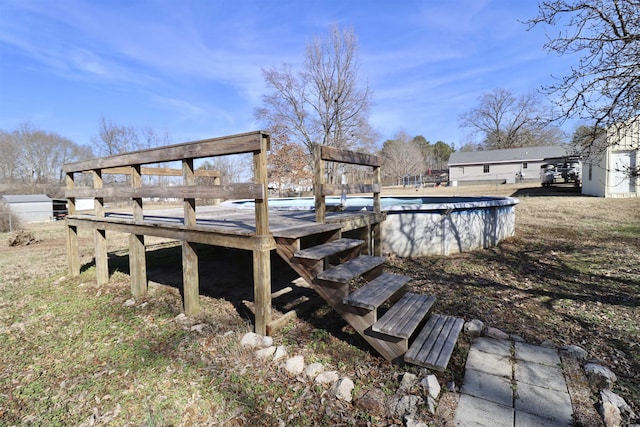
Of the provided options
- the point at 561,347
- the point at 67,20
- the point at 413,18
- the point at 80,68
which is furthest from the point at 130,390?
the point at 80,68

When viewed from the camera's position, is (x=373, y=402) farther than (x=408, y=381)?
No

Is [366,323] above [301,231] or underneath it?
underneath

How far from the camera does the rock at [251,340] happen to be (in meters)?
2.62

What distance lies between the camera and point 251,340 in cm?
265

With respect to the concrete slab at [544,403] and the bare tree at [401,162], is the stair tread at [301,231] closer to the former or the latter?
the concrete slab at [544,403]

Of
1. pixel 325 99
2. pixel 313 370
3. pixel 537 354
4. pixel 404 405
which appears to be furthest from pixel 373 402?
pixel 325 99

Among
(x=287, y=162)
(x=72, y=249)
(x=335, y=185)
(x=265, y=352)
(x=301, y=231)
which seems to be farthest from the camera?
(x=287, y=162)

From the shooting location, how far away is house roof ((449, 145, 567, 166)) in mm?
31348

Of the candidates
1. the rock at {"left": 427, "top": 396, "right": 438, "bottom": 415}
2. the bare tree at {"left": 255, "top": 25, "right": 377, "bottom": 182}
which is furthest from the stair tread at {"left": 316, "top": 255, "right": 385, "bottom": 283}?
the bare tree at {"left": 255, "top": 25, "right": 377, "bottom": 182}

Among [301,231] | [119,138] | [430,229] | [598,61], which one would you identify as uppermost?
[119,138]

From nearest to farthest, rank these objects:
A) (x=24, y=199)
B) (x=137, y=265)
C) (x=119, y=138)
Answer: (x=137, y=265) → (x=24, y=199) → (x=119, y=138)

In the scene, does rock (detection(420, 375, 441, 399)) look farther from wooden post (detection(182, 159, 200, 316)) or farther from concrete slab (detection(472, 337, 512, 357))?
wooden post (detection(182, 159, 200, 316))

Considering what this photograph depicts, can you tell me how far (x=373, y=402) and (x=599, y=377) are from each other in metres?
1.46

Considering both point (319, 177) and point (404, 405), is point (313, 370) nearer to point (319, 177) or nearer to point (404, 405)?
A: point (404, 405)
